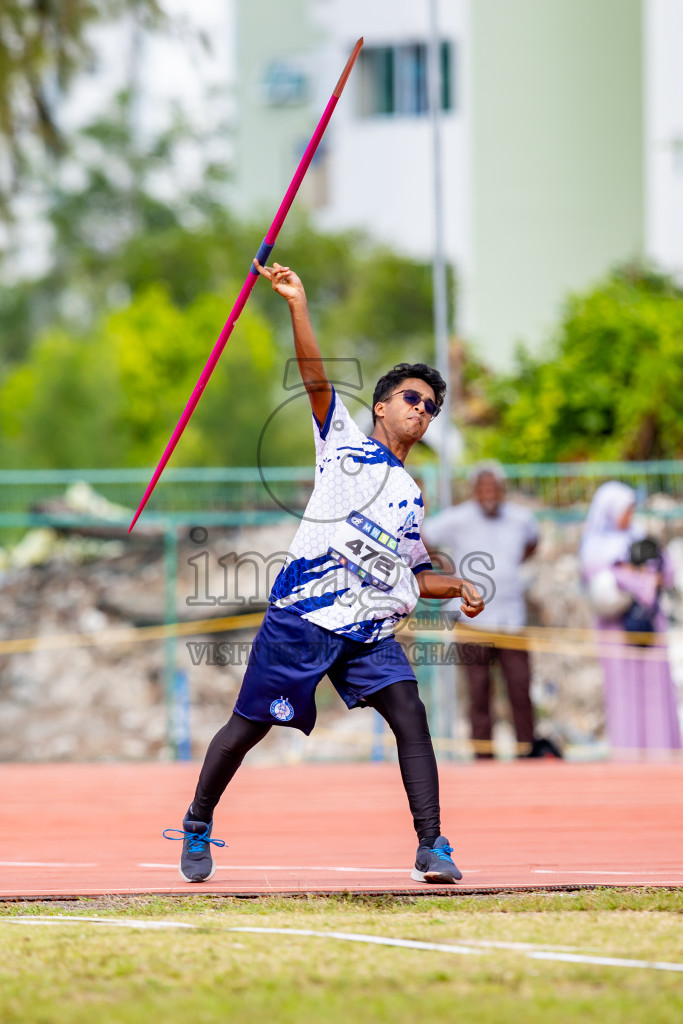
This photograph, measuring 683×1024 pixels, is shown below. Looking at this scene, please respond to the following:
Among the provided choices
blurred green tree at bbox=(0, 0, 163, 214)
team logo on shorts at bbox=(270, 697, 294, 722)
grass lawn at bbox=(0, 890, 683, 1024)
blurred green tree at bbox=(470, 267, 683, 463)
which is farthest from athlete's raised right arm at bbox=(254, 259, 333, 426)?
blurred green tree at bbox=(0, 0, 163, 214)

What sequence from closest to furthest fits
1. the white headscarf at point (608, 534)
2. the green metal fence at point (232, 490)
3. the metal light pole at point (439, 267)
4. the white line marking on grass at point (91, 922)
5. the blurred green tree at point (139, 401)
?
the white line marking on grass at point (91, 922) < the white headscarf at point (608, 534) < the metal light pole at point (439, 267) < the green metal fence at point (232, 490) < the blurred green tree at point (139, 401)

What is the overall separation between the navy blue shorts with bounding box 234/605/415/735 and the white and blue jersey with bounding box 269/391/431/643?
0.15 ft

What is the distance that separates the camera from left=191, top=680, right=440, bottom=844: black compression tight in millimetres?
4305

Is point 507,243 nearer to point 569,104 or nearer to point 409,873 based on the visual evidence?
point 569,104

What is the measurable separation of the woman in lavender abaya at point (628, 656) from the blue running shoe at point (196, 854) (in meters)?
4.98

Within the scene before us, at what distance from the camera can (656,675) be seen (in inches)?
366

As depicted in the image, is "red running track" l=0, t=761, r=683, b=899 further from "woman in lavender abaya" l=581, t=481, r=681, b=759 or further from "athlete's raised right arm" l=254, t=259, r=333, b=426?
"athlete's raised right arm" l=254, t=259, r=333, b=426

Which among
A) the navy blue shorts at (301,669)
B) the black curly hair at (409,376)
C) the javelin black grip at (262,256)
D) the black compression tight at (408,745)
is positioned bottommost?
the black compression tight at (408,745)

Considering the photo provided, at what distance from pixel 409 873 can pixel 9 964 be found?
70.2 inches

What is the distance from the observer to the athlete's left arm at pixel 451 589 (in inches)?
170

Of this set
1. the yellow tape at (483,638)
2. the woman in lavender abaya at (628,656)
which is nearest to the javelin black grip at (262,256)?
the yellow tape at (483,638)

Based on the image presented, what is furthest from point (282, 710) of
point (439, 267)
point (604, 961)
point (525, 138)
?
point (525, 138)

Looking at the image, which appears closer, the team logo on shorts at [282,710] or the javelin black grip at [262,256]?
the javelin black grip at [262,256]

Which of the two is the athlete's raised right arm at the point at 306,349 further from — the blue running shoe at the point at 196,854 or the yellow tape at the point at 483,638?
the yellow tape at the point at 483,638
